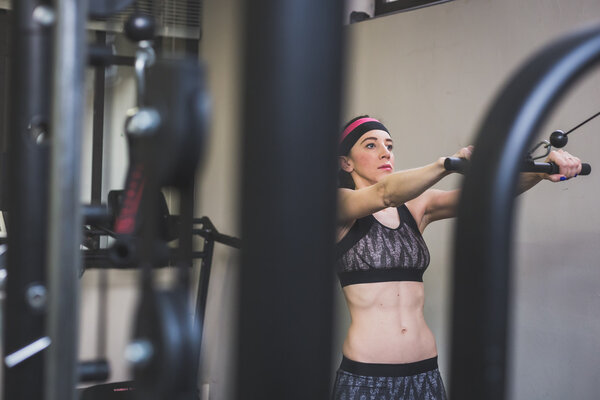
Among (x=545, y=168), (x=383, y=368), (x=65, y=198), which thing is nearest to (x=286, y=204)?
(x=65, y=198)

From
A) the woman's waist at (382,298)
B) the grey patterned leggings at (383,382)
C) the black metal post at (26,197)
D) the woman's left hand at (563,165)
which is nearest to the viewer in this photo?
the black metal post at (26,197)

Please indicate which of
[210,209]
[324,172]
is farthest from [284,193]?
[210,209]

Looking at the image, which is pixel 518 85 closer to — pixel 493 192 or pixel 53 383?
pixel 493 192

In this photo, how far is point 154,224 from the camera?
535mm

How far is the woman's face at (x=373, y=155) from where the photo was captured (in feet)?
8.67

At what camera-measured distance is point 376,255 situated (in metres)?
2.54

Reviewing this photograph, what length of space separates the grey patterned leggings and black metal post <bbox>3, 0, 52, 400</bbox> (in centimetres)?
166

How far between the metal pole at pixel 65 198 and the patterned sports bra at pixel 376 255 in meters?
1.92

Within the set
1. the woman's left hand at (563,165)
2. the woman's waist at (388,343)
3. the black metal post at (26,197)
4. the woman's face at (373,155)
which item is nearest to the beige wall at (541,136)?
the woman's waist at (388,343)

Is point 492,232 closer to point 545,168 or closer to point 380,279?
point 545,168

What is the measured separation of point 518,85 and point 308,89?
132 mm

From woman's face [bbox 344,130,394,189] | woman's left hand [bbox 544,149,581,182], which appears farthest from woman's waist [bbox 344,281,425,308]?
woman's left hand [bbox 544,149,581,182]

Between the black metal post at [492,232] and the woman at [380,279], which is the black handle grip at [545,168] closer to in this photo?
the woman at [380,279]

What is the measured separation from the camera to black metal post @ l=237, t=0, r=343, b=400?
38cm
